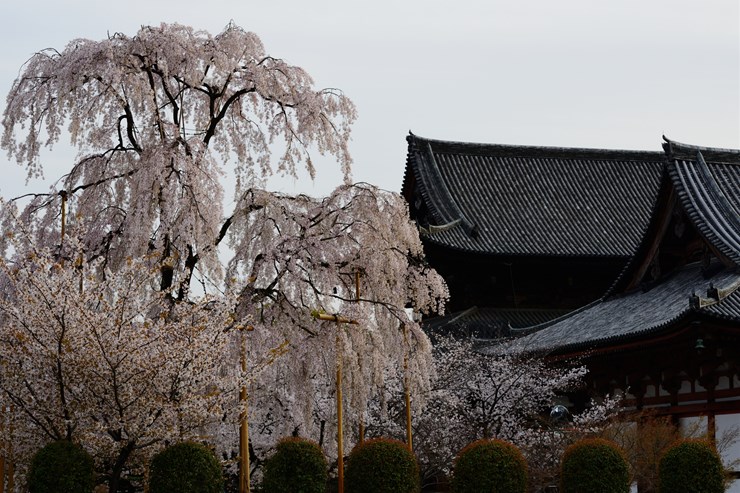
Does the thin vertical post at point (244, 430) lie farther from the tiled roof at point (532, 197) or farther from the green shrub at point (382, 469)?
the tiled roof at point (532, 197)

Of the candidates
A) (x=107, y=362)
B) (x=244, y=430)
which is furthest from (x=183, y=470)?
(x=107, y=362)

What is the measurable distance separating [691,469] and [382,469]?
4.94 m

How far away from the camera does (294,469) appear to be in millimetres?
20062

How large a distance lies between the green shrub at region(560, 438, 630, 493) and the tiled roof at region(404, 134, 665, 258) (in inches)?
851

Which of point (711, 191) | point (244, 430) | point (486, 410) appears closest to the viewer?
point (244, 430)

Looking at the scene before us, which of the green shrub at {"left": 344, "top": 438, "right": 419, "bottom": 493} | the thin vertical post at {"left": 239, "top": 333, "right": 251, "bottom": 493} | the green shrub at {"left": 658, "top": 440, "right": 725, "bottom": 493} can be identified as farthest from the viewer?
the green shrub at {"left": 658, "top": 440, "right": 725, "bottom": 493}

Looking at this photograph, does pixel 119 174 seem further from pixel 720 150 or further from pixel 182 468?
pixel 720 150

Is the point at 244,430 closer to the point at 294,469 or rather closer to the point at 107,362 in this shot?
the point at 294,469

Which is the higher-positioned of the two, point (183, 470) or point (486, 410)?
point (486, 410)

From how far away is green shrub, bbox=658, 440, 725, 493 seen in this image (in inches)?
821

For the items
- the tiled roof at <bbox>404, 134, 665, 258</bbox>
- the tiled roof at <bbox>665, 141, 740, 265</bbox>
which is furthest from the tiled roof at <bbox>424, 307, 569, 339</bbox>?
the tiled roof at <bbox>665, 141, 740, 265</bbox>

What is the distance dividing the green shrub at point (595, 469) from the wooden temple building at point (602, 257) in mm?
5970

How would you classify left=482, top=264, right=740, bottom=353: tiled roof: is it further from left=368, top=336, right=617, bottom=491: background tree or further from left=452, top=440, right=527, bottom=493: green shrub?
left=452, top=440, right=527, bottom=493: green shrub

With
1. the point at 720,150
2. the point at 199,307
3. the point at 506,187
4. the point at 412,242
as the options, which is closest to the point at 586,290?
the point at 506,187
